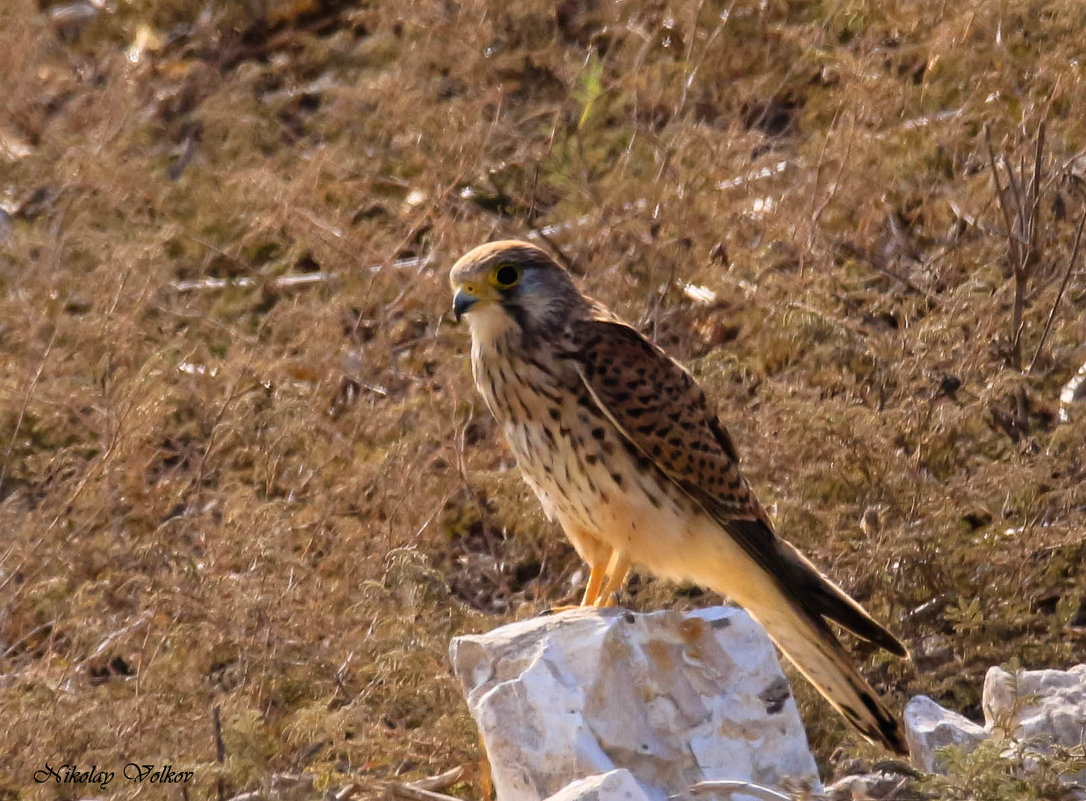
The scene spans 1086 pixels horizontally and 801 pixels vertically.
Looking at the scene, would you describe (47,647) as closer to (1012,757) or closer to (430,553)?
(430,553)

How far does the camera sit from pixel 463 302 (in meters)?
3.81

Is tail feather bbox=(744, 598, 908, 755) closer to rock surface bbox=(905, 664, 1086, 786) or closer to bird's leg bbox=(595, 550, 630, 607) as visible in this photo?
rock surface bbox=(905, 664, 1086, 786)

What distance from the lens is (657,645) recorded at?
3287 millimetres

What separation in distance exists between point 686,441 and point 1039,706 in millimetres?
985

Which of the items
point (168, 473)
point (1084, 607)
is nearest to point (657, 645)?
point (1084, 607)

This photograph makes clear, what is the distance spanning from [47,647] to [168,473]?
33.4 inches

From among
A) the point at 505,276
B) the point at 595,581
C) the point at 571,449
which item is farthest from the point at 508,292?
the point at 595,581

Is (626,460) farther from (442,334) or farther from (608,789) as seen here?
(442,334)

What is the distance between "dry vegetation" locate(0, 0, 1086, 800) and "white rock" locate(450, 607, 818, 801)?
1.16ft

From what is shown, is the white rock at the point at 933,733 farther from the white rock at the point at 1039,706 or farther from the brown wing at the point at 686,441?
the brown wing at the point at 686,441

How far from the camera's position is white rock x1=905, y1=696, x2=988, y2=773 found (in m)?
3.19
